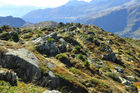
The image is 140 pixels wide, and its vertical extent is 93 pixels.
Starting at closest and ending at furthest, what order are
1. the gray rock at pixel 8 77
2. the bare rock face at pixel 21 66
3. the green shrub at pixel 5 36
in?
1. the gray rock at pixel 8 77
2. the bare rock face at pixel 21 66
3. the green shrub at pixel 5 36

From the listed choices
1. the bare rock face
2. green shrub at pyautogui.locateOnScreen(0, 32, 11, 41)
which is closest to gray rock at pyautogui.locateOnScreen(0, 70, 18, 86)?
the bare rock face

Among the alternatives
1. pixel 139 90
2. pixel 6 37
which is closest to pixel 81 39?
pixel 6 37

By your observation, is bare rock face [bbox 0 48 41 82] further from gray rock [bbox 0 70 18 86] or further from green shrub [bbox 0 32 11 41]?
green shrub [bbox 0 32 11 41]

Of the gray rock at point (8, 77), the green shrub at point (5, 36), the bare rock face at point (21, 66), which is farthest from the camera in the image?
the green shrub at point (5, 36)

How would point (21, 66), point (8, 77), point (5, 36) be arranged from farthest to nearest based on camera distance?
point (5, 36), point (21, 66), point (8, 77)

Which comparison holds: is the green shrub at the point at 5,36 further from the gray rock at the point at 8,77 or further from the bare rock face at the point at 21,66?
the gray rock at the point at 8,77

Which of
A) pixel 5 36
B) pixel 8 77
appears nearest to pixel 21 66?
pixel 8 77

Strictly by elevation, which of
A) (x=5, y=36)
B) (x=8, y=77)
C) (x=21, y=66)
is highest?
(x=5, y=36)

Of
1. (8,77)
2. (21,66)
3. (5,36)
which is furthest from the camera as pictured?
(5,36)

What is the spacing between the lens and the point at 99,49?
68.0 m

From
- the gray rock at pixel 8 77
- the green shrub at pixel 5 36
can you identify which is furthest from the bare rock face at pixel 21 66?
the green shrub at pixel 5 36

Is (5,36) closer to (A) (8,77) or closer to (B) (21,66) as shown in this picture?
(B) (21,66)

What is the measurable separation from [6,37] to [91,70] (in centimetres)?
3559

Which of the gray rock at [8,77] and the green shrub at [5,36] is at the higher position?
the green shrub at [5,36]
